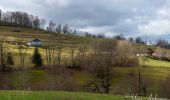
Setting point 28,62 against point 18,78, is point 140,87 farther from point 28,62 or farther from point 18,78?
point 28,62

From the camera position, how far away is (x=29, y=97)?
2825cm

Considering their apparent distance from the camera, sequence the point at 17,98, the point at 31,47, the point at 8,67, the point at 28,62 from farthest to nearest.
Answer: the point at 31,47 < the point at 28,62 < the point at 8,67 < the point at 17,98

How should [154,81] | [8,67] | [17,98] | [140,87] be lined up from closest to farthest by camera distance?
[17,98]
[140,87]
[154,81]
[8,67]

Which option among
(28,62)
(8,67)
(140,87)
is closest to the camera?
(140,87)

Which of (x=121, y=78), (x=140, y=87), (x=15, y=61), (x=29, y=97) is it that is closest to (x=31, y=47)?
(x=15, y=61)

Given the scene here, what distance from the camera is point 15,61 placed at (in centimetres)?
14562

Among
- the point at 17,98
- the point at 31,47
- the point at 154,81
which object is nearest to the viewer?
the point at 17,98

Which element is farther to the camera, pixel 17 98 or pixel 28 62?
pixel 28 62

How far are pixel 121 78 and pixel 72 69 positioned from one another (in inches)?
725

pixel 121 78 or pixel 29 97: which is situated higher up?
pixel 29 97

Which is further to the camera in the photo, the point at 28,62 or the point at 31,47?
the point at 31,47

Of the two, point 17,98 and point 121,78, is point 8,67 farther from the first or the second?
point 17,98

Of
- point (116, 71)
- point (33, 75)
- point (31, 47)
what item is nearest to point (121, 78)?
point (116, 71)

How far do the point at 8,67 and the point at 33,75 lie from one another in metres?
11.5
